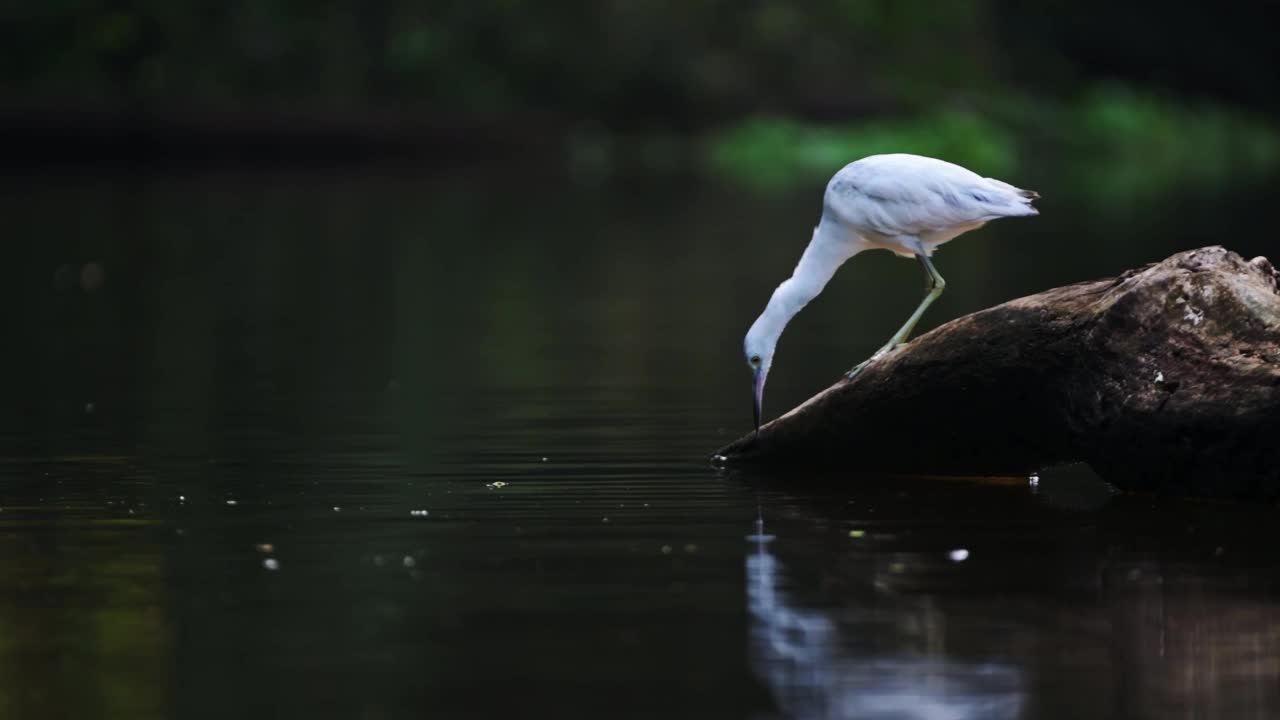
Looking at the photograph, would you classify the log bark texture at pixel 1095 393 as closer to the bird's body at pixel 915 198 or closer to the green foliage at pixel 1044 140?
the bird's body at pixel 915 198

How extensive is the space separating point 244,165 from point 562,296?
32.2 metres

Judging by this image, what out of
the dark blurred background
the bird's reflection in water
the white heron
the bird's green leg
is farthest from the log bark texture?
the dark blurred background

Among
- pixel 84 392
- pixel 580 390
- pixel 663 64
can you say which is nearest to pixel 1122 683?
pixel 580 390

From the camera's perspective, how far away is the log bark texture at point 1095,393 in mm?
8375

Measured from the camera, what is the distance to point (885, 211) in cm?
947

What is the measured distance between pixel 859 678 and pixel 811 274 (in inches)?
155

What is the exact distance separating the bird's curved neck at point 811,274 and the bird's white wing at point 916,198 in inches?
5.7

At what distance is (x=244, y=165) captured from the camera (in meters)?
50.7

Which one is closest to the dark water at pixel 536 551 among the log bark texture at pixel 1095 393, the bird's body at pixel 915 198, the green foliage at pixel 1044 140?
the log bark texture at pixel 1095 393

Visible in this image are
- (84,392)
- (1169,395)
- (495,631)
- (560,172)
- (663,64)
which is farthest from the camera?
(663,64)

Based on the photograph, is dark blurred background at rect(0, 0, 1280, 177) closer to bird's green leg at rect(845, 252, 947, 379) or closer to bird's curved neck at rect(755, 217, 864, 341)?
bird's green leg at rect(845, 252, 947, 379)

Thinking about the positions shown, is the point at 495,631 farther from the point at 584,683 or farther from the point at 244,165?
the point at 244,165

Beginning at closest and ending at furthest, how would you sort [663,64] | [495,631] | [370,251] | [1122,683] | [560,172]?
[1122,683], [495,631], [370,251], [560,172], [663,64]

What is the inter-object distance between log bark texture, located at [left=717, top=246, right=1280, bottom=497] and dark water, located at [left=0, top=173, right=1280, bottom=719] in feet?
Answer: 0.61
